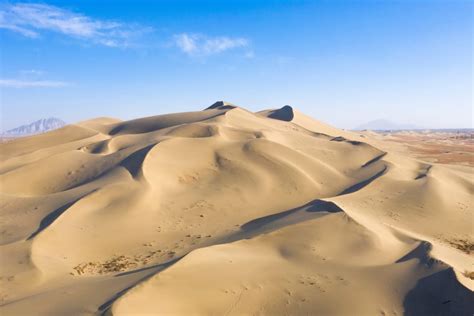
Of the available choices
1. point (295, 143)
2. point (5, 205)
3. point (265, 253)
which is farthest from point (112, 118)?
point (265, 253)

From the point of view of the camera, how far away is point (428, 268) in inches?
323

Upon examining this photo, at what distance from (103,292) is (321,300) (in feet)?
14.2

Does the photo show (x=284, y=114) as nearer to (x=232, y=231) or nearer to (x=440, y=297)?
(x=232, y=231)

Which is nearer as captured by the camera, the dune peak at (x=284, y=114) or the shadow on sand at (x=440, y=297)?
the shadow on sand at (x=440, y=297)

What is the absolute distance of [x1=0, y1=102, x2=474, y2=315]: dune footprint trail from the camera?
7266mm

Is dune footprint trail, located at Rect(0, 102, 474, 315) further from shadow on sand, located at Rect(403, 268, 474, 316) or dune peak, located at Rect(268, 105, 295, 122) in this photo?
dune peak, located at Rect(268, 105, 295, 122)

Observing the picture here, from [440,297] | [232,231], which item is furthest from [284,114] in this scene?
[440,297]

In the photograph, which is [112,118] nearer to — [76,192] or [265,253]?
[76,192]

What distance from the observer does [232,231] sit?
12.8 meters

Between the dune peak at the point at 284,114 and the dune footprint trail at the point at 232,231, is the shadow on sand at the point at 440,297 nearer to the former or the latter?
the dune footprint trail at the point at 232,231

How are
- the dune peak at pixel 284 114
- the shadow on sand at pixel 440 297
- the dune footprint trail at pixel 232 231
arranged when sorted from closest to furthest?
the shadow on sand at pixel 440 297 < the dune footprint trail at pixel 232 231 < the dune peak at pixel 284 114

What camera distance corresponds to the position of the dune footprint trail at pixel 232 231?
7266mm

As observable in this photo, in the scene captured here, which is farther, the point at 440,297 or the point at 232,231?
the point at 232,231

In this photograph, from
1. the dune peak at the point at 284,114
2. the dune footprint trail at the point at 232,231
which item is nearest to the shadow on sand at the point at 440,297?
the dune footprint trail at the point at 232,231
